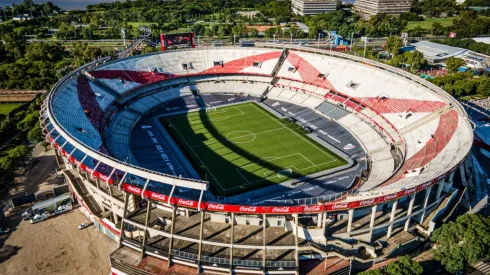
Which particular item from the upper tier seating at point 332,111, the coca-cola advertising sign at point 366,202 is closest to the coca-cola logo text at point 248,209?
the coca-cola advertising sign at point 366,202

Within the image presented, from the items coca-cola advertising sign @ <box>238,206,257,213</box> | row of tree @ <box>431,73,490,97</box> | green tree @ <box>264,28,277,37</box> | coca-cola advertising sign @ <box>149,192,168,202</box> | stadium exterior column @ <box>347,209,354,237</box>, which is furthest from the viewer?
green tree @ <box>264,28,277,37</box>

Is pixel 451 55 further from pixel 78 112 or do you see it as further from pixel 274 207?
pixel 78 112

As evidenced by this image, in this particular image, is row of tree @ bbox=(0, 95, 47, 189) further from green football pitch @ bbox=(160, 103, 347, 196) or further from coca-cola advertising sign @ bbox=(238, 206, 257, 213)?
coca-cola advertising sign @ bbox=(238, 206, 257, 213)

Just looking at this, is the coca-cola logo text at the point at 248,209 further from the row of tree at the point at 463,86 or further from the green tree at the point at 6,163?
the row of tree at the point at 463,86

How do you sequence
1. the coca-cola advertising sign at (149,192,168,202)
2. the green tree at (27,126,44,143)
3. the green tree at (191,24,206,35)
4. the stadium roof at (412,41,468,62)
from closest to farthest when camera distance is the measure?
the coca-cola advertising sign at (149,192,168,202), the green tree at (27,126,44,143), the stadium roof at (412,41,468,62), the green tree at (191,24,206,35)

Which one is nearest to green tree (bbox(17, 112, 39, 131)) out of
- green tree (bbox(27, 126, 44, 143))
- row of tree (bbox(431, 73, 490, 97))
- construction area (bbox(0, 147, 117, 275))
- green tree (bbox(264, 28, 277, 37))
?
green tree (bbox(27, 126, 44, 143))

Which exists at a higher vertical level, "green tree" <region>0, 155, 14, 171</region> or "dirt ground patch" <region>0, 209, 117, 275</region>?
"green tree" <region>0, 155, 14, 171</region>

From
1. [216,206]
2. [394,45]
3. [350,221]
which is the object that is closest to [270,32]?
[394,45]
